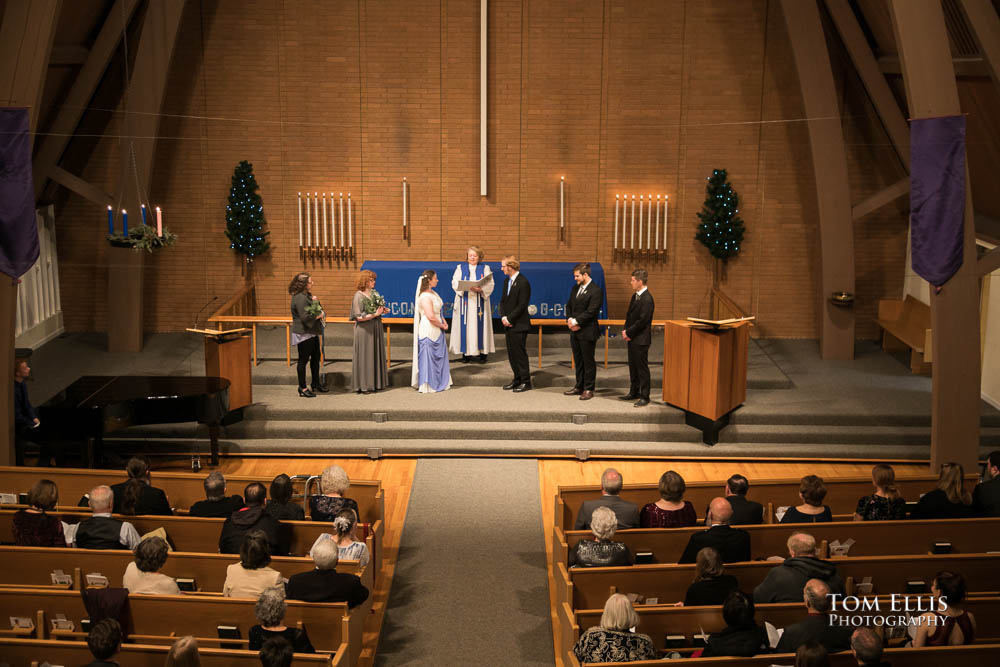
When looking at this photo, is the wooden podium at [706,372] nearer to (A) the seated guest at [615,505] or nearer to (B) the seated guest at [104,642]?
(A) the seated guest at [615,505]

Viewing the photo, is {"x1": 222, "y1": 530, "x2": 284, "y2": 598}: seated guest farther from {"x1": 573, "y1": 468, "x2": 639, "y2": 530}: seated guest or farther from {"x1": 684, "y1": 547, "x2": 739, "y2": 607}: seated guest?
{"x1": 684, "y1": 547, "x2": 739, "y2": 607}: seated guest

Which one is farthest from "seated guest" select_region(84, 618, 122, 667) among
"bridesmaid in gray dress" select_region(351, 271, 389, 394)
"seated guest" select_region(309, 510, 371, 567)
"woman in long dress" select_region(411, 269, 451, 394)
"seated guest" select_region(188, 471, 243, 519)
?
"woman in long dress" select_region(411, 269, 451, 394)

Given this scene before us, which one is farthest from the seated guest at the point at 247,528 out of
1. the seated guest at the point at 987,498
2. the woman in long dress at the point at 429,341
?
the woman in long dress at the point at 429,341

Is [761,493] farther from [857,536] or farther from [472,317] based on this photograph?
[472,317]

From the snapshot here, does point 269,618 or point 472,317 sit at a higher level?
point 472,317

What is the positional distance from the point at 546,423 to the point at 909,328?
4931 millimetres

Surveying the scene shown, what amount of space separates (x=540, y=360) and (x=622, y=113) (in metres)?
3.55

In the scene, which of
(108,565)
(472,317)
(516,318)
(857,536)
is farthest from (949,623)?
(472,317)

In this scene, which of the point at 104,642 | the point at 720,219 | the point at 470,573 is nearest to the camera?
the point at 104,642

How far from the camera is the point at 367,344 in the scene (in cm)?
1102

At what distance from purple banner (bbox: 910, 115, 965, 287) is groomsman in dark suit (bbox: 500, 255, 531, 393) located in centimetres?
399

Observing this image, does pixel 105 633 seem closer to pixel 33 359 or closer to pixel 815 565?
pixel 815 565

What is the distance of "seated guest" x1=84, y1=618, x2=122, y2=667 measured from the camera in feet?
15.4

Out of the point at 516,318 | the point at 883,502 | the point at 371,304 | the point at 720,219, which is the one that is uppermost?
the point at 720,219
